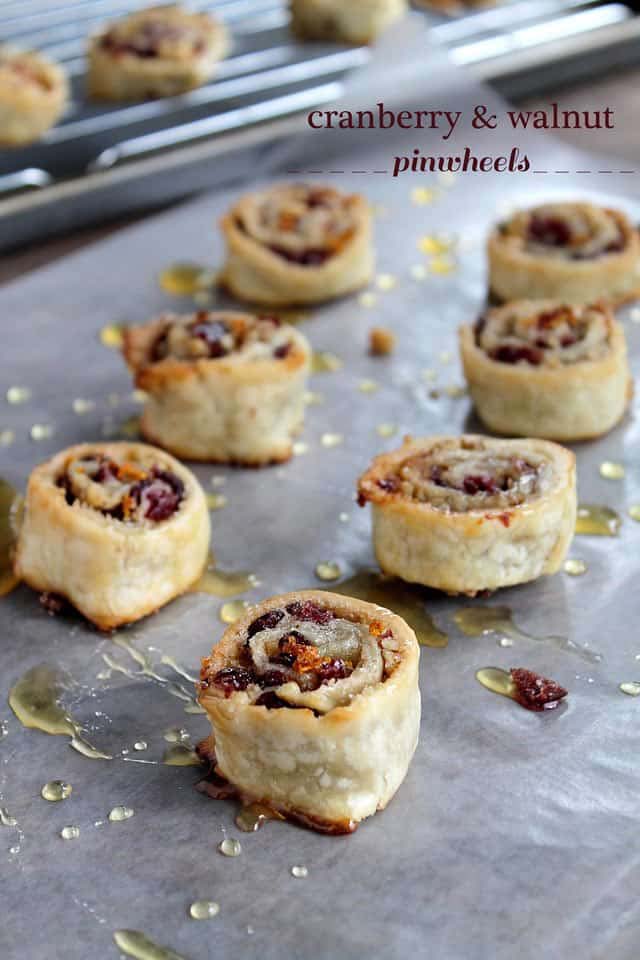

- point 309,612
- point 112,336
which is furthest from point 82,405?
point 309,612

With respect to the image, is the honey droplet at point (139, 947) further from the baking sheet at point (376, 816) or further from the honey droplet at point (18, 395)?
the honey droplet at point (18, 395)

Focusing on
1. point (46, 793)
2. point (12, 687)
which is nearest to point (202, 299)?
point (12, 687)

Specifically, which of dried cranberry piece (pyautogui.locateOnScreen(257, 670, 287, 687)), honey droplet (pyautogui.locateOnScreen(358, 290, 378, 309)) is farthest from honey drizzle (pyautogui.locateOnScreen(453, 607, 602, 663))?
honey droplet (pyautogui.locateOnScreen(358, 290, 378, 309))

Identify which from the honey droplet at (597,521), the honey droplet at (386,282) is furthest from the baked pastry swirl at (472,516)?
the honey droplet at (386,282)

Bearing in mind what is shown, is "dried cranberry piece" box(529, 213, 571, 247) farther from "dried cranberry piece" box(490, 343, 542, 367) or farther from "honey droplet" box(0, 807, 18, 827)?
"honey droplet" box(0, 807, 18, 827)

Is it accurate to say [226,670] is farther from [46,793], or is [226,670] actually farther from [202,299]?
[202,299]

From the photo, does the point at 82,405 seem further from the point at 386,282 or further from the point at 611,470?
the point at 611,470
